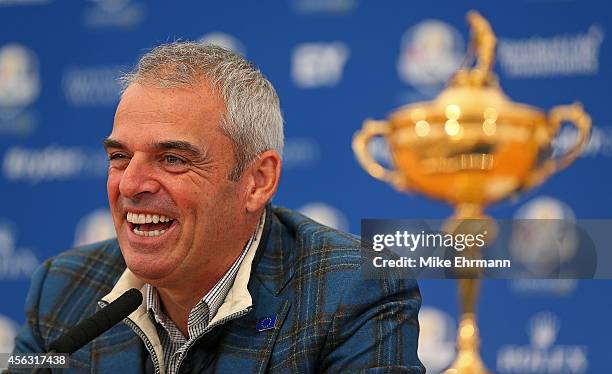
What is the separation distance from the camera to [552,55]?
336cm

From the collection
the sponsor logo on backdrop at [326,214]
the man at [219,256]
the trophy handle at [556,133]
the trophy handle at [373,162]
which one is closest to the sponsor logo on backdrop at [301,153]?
the sponsor logo on backdrop at [326,214]

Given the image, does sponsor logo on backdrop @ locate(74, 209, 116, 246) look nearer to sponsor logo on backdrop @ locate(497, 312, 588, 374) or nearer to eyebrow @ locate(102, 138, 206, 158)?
sponsor logo on backdrop @ locate(497, 312, 588, 374)

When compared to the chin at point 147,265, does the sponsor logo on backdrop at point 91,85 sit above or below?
above

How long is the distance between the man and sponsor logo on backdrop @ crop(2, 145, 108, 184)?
80.0 inches

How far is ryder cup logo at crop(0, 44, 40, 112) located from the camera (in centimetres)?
411

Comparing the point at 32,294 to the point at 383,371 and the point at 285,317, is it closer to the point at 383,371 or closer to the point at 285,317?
the point at 285,317

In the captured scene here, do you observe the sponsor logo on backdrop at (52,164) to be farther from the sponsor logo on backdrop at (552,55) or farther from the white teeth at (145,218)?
the white teeth at (145,218)

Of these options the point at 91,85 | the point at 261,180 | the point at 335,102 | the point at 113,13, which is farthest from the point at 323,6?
the point at 261,180

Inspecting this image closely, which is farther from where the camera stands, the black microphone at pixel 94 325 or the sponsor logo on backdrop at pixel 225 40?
the sponsor logo on backdrop at pixel 225 40

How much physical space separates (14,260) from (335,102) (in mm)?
1542

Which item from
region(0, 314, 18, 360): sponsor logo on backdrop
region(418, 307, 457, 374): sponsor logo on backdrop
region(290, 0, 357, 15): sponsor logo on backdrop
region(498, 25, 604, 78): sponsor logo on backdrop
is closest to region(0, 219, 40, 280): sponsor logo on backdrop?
region(0, 314, 18, 360): sponsor logo on backdrop

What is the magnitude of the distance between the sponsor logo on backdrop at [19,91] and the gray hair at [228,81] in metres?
2.28

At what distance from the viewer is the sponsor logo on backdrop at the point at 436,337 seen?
3281 mm

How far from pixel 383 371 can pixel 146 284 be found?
1.86 ft
